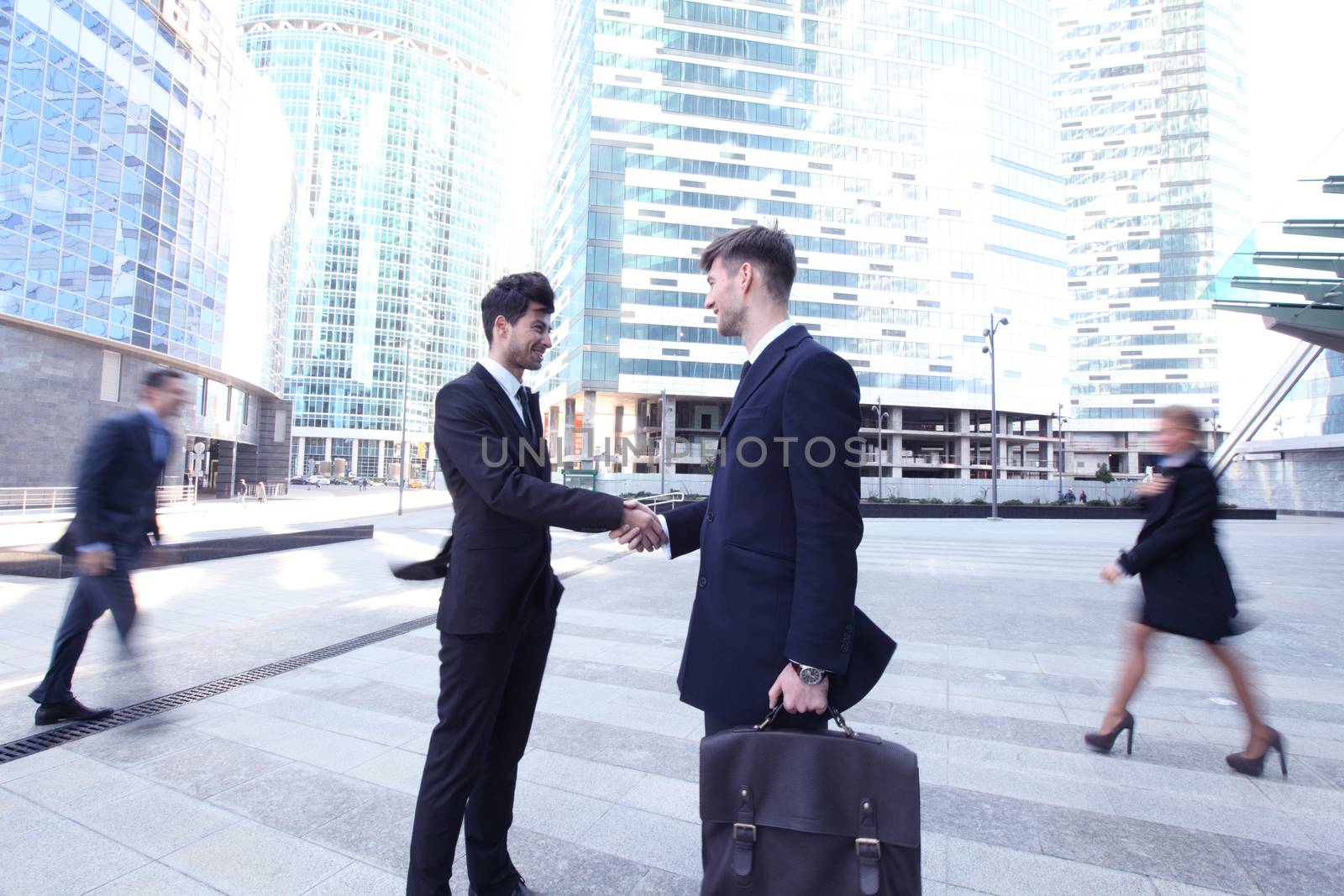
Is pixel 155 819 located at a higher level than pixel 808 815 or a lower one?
lower

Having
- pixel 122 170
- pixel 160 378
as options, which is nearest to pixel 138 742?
pixel 160 378

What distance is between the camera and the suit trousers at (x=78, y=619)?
13.2 ft

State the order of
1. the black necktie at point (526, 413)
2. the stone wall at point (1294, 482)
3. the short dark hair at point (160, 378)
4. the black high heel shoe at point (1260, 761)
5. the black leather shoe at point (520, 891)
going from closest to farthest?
the black leather shoe at point (520, 891)
the black necktie at point (526, 413)
the black high heel shoe at point (1260, 761)
the short dark hair at point (160, 378)
the stone wall at point (1294, 482)

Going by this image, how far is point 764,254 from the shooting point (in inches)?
87.4

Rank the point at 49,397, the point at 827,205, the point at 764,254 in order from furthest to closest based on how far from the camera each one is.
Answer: the point at 827,205
the point at 49,397
the point at 764,254

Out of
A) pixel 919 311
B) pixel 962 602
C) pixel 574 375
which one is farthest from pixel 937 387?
pixel 962 602

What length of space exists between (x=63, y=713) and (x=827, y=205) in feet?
222

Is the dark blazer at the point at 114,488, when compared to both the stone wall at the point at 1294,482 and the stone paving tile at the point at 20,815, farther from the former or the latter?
the stone wall at the point at 1294,482

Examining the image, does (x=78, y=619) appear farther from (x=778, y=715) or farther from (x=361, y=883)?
(x=778, y=715)

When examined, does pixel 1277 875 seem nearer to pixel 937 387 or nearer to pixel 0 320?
pixel 0 320

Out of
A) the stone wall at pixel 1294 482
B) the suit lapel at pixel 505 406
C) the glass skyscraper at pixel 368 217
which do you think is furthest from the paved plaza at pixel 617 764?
the glass skyscraper at pixel 368 217

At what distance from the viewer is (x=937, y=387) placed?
214 feet

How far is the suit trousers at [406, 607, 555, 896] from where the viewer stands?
7.11ft

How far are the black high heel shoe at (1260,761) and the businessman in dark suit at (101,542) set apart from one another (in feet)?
21.7
